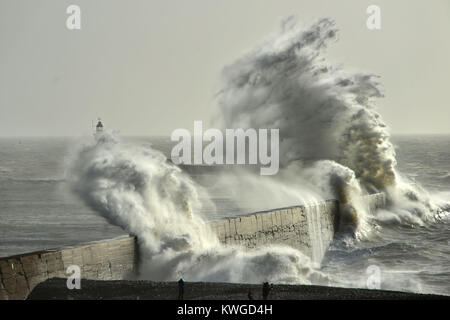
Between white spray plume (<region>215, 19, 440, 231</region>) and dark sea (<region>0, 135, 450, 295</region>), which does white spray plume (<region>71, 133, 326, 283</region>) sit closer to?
dark sea (<region>0, 135, 450, 295</region>)

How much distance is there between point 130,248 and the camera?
14.4 m

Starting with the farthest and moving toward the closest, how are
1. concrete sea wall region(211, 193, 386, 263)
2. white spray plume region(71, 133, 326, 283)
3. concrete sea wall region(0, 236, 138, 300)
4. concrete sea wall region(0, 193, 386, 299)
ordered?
1. concrete sea wall region(211, 193, 386, 263)
2. white spray plume region(71, 133, 326, 283)
3. concrete sea wall region(0, 193, 386, 299)
4. concrete sea wall region(0, 236, 138, 300)

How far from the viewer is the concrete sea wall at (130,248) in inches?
470

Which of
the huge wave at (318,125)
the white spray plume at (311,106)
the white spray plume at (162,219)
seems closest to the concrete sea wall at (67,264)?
the white spray plume at (162,219)

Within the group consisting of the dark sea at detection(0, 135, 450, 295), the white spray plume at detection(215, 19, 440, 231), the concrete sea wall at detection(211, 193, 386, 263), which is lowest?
the dark sea at detection(0, 135, 450, 295)

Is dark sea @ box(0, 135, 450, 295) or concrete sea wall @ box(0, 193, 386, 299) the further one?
dark sea @ box(0, 135, 450, 295)

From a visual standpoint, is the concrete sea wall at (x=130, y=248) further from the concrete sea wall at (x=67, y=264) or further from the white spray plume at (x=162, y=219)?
the white spray plume at (x=162, y=219)

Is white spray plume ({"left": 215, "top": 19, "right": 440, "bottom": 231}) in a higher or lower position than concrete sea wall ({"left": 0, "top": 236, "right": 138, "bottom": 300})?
higher

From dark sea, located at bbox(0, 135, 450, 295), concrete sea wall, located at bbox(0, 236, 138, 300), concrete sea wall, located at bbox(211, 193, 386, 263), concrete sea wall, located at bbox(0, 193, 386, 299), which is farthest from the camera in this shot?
dark sea, located at bbox(0, 135, 450, 295)

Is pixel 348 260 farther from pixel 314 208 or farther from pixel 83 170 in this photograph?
pixel 83 170

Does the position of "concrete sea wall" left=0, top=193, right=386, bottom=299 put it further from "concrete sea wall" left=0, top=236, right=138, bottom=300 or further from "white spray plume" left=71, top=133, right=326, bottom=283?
"white spray plume" left=71, top=133, right=326, bottom=283

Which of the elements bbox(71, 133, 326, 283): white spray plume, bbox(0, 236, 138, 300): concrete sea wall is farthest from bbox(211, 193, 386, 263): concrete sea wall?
bbox(0, 236, 138, 300): concrete sea wall

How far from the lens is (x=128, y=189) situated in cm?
1642

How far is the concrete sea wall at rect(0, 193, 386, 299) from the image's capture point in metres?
11.9
